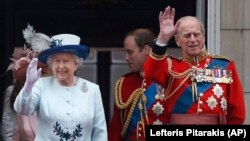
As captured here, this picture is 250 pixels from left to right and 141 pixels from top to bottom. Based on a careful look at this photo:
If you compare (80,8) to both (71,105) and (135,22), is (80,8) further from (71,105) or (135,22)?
(71,105)

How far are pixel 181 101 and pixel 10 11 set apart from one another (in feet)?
9.20

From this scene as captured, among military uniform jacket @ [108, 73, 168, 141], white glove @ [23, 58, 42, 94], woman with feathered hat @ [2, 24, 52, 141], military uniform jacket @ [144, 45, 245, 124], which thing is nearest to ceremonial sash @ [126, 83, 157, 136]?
military uniform jacket @ [108, 73, 168, 141]

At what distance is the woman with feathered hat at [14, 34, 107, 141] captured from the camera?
5461 mm

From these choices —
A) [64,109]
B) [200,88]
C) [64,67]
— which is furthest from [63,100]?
[200,88]

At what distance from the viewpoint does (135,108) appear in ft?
20.1

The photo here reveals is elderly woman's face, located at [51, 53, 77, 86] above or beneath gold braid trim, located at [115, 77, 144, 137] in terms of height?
above

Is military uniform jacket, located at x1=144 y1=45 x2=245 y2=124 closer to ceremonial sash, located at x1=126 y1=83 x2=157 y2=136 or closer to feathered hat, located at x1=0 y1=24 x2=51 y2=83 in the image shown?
ceremonial sash, located at x1=126 y1=83 x2=157 y2=136

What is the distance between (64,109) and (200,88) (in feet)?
2.83

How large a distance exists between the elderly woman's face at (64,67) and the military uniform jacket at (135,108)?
69cm

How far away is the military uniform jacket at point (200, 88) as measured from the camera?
5586 mm

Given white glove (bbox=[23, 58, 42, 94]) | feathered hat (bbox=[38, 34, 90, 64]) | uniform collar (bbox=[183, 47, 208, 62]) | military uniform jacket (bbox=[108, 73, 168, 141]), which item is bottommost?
military uniform jacket (bbox=[108, 73, 168, 141])

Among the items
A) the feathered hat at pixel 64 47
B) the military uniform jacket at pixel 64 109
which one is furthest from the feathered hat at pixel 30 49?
the military uniform jacket at pixel 64 109

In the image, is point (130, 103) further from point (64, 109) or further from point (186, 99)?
point (64, 109)

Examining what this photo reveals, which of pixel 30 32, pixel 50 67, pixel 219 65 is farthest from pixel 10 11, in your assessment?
pixel 219 65
